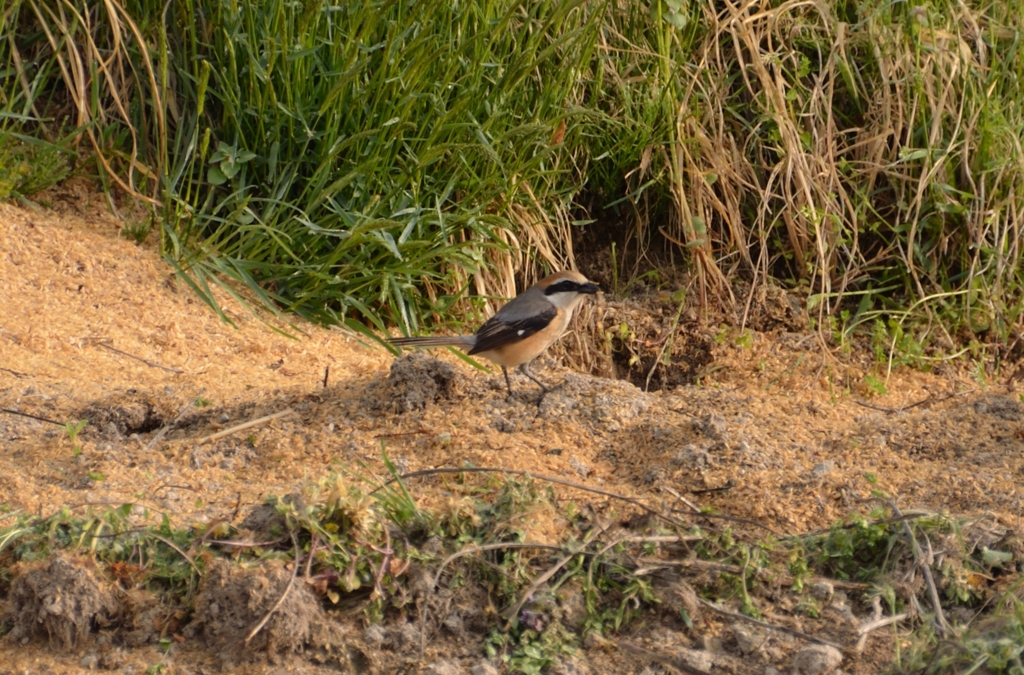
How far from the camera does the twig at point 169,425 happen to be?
383 centimetres

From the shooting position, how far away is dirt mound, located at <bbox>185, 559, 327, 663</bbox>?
2.80 meters

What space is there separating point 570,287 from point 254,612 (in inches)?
103

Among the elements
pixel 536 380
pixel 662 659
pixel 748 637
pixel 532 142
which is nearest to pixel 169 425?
pixel 536 380

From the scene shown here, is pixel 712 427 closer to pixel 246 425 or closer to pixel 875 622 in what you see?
pixel 875 622

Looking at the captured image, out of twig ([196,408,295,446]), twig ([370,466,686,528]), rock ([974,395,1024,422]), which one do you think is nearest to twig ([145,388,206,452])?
twig ([196,408,295,446])

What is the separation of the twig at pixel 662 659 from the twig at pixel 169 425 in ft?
5.82

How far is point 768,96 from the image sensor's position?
5.82 m

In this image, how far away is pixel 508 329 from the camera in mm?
4738

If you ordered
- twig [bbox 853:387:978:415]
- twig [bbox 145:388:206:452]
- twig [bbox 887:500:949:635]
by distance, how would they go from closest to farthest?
twig [bbox 887:500:949:635] → twig [bbox 145:388:206:452] → twig [bbox 853:387:978:415]

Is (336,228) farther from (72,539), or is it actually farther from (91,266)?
(72,539)

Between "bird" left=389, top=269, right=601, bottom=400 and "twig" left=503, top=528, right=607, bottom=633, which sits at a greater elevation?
"twig" left=503, top=528, right=607, bottom=633

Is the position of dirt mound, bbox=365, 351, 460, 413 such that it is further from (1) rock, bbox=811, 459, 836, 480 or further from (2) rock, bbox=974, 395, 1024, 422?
(2) rock, bbox=974, 395, 1024, 422

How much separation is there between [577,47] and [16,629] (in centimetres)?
389

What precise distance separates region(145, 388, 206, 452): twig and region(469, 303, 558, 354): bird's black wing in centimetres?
112
